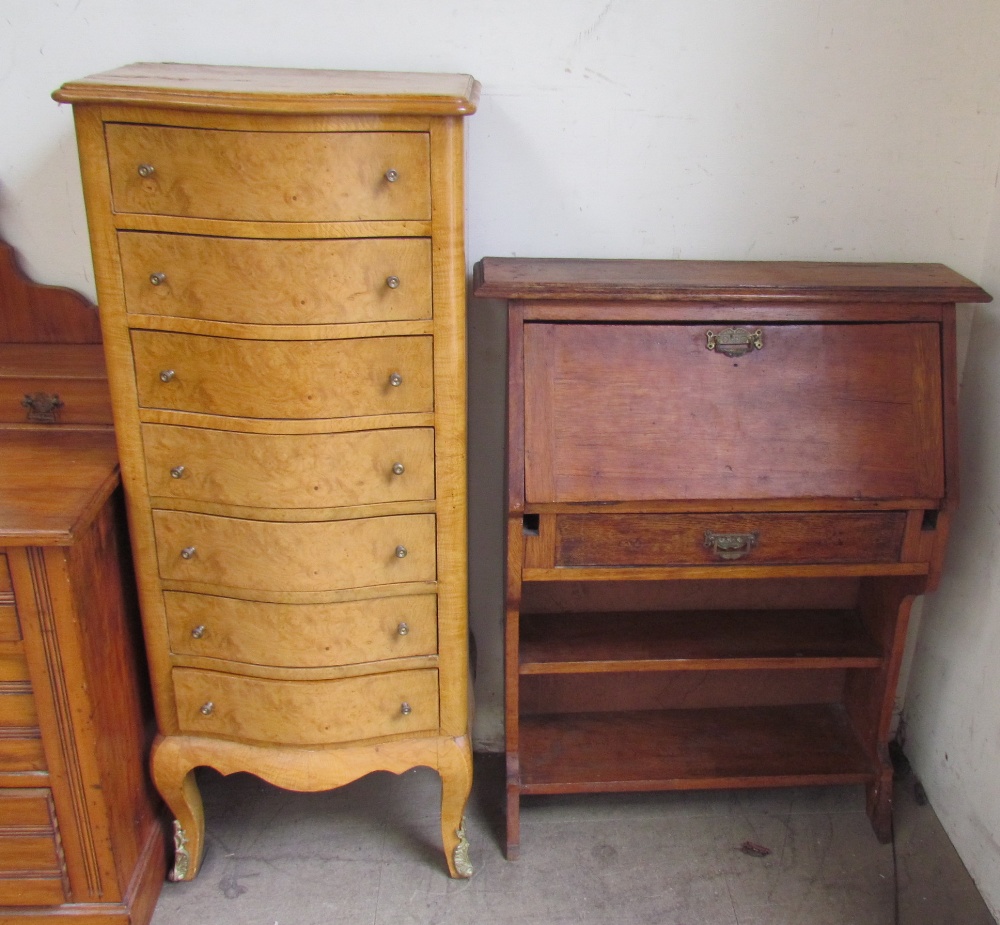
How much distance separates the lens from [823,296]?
1.87 metres

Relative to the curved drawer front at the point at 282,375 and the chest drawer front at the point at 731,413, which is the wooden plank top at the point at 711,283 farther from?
the curved drawer front at the point at 282,375

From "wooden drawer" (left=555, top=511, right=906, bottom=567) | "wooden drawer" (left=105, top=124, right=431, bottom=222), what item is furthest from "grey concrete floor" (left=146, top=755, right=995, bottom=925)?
"wooden drawer" (left=105, top=124, right=431, bottom=222)

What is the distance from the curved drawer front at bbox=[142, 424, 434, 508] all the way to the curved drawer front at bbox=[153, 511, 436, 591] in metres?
0.05

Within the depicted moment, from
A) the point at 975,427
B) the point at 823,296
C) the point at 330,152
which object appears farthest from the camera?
the point at 975,427

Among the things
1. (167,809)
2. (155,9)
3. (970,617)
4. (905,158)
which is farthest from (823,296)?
(167,809)

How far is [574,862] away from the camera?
2.22 meters

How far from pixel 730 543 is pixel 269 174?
1.12 metres

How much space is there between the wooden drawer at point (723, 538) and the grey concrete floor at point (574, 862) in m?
0.77

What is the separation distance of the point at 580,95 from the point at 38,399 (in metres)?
1.30

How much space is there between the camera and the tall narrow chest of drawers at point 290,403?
1.56m

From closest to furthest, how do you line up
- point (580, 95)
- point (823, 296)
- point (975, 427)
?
point (823, 296)
point (580, 95)
point (975, 427)

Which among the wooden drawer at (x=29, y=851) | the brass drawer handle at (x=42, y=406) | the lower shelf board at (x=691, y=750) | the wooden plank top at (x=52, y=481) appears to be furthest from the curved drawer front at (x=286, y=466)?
the lower shelf board at (x=691, y=750)

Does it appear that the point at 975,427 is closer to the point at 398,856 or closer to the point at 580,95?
the point at 580,95

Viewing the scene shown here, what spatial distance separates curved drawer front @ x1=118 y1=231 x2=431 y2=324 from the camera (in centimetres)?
161
